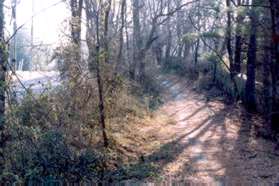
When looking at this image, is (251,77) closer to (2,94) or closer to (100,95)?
(100,95)

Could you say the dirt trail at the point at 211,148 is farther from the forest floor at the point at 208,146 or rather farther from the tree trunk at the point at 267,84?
the tree trunk at the point at 267,84

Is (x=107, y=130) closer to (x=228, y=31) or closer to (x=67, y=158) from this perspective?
(x=67, y=158)

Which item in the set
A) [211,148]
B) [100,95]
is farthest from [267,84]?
[100,95]

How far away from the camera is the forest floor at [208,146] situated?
33.4ft

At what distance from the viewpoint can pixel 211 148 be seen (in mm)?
12422

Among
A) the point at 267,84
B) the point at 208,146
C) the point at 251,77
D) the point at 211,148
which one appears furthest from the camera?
the point at 251,77

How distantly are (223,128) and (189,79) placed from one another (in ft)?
52.0

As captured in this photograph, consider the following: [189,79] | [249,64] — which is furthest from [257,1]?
[189,79]

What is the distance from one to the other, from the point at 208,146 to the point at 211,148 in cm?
23

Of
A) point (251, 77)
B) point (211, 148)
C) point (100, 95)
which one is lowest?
point (211, 148)

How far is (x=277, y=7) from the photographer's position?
1162 cm

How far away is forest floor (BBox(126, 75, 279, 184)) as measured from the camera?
10188 millimetres

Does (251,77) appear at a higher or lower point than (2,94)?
higher

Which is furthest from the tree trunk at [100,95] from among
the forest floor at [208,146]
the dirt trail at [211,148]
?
the dirt trail at [211,148]
